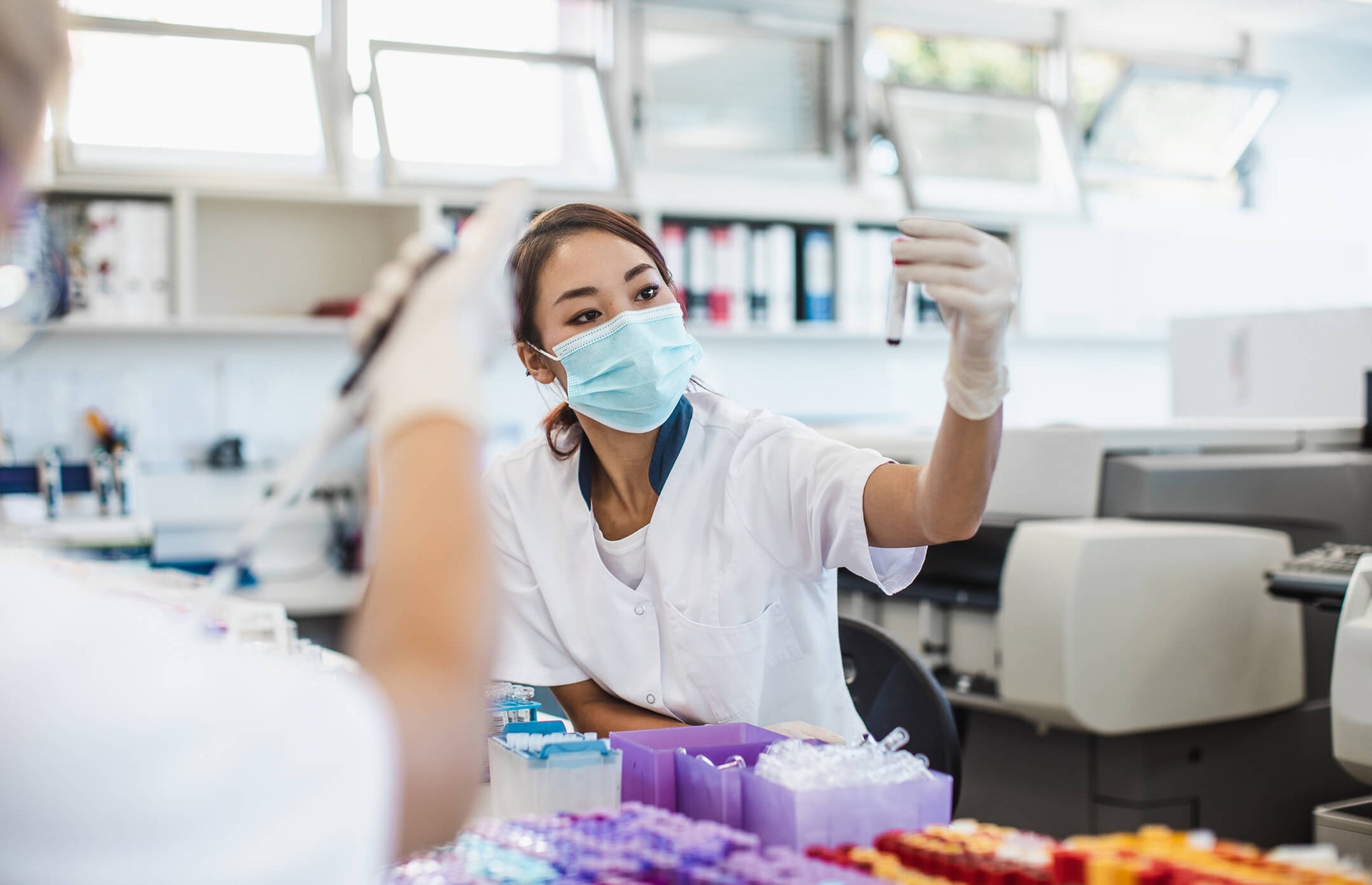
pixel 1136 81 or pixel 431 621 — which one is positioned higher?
pixel 1136 81

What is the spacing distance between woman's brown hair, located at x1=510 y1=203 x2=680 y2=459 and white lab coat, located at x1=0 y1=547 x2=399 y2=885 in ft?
3.85

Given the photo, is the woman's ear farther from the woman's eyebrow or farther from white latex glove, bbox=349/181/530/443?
white latex glove, bbox=349/181/530/443

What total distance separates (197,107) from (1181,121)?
3.64m

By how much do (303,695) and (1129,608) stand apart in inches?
69.5

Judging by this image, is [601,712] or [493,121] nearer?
[601,712]

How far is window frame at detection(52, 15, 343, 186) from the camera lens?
10.5ft

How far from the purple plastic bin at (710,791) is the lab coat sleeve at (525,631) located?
0.55 metres

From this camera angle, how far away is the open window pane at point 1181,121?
15.4 feet

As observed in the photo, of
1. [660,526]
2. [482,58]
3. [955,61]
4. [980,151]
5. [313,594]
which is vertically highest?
[955,61]

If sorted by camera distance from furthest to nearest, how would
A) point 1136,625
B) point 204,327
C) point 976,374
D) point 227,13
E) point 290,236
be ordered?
1. point 290,236
2. point 227,13
3. point 204,327
4. point 1136,625
5. point 976,374

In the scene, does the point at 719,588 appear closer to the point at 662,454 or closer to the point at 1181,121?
the point at 662,454

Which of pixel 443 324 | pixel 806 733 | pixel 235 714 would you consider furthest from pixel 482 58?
pixel 235 714

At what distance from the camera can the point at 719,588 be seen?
1561mm

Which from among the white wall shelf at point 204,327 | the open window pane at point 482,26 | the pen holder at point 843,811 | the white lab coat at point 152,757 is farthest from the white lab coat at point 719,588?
the open window pane at point 482,26
